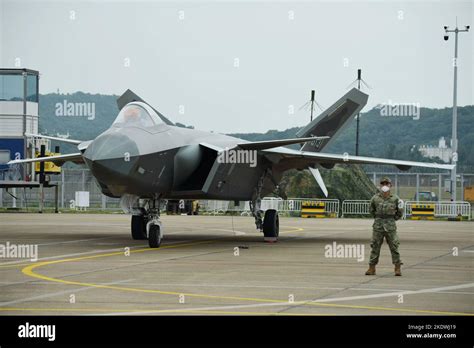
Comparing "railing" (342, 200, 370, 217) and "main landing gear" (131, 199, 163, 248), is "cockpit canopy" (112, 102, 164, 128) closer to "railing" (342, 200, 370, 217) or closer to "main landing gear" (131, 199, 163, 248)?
"main landing gear" (131, 199, 163, 248)

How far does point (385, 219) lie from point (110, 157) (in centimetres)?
634

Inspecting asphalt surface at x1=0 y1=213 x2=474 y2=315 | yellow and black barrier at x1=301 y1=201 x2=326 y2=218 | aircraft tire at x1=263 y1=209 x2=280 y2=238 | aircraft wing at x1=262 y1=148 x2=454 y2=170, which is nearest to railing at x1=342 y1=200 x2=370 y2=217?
yellow and black barrier at x1=301 y1=201 x2=326 y2=218

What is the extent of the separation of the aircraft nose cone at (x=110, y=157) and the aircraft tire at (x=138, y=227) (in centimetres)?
503

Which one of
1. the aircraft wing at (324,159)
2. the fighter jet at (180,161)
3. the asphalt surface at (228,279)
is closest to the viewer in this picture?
the asphalt surface at (228,279)

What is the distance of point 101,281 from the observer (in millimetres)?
13969

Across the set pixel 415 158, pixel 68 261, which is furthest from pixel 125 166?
pixel 415 158

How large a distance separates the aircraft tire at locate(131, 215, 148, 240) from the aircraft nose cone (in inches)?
198

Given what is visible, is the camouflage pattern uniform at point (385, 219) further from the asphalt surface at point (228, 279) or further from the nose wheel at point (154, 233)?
the nose wheel at point (154, 233)

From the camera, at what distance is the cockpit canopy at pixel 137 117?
2073 centimetres

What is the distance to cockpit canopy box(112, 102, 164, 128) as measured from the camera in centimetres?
2073

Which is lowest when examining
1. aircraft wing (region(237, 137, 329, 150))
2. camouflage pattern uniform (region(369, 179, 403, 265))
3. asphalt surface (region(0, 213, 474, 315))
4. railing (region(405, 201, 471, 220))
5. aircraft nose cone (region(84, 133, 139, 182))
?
asphalt surface (region(0, 213, 474, 315))

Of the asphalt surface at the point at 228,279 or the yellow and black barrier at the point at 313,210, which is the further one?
the yellow and black barrier at the point at 313,210

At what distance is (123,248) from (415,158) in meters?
98.1

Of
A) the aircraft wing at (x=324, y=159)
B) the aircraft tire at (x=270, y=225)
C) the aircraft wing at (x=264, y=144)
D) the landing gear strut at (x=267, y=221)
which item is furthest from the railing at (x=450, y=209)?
the aircraft wing at (x=264, y=144)
